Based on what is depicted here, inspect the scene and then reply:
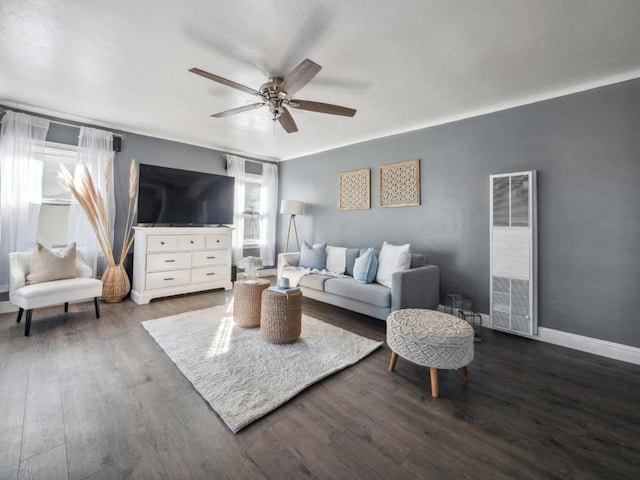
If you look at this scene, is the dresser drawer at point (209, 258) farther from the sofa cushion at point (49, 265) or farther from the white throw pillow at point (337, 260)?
the white throw pillow at point (337, 260)

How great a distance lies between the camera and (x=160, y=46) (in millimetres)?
2086

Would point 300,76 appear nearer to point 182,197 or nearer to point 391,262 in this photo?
point 391,262

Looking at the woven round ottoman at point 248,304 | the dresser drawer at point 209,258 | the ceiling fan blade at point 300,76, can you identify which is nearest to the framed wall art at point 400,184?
the ceiling fan blade at point 300,76

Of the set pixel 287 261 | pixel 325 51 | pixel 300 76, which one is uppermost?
pixel 325 51

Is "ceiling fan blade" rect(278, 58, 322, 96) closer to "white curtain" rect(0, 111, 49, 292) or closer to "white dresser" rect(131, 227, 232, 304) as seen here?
"white dresser" rect(131, 227, 232, 304)

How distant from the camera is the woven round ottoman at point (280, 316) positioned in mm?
2396

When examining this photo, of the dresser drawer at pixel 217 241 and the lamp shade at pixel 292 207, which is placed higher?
the lamp shade at pixel 292 207

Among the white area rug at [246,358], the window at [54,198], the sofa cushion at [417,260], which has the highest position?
the window at [54,198]

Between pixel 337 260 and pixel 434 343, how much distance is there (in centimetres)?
222

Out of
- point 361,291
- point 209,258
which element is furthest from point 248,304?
point 209,258

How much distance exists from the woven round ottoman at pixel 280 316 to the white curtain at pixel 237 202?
2876 millimetres

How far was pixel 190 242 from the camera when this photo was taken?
13.3 feet

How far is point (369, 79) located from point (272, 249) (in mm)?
3936

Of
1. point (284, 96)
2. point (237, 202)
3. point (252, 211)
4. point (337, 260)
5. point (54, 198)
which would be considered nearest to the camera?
point (284, 96)
